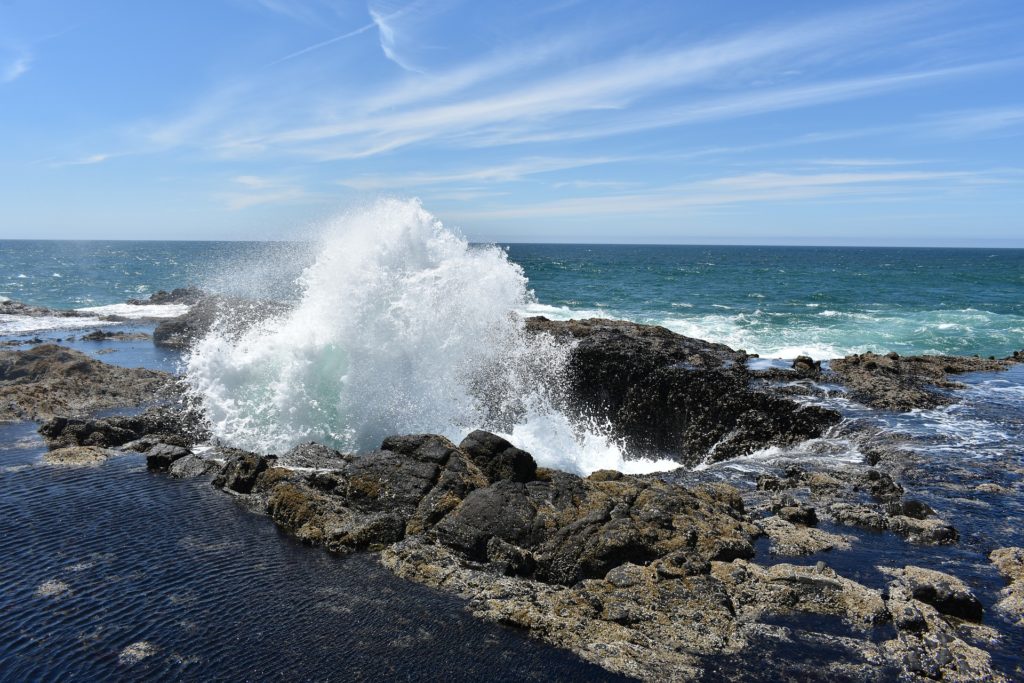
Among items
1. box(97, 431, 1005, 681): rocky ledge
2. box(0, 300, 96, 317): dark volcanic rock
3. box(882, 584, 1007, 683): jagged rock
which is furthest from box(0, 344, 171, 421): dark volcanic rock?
box(0, 300, 96, 317): dark volcanic rock

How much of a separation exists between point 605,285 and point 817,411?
53128 millimetres

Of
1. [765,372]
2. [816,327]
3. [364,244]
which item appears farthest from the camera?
→ [816,327]

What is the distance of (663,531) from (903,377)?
13.1 meters

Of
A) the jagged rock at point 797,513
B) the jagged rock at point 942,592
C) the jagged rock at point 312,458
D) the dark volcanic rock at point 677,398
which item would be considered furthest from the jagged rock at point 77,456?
the jagged rock at point 942,592

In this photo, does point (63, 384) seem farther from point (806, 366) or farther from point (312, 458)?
point (806, 366)

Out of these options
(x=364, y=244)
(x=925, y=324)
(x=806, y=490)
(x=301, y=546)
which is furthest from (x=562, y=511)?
(x=925, y=324)

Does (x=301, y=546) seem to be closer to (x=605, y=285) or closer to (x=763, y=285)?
(x=605, y=285)

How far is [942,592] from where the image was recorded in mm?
7551

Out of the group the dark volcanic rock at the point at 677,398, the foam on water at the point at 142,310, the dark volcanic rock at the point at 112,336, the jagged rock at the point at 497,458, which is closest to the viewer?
the jagged rock at the point at 497,458

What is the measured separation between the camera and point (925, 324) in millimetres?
38312

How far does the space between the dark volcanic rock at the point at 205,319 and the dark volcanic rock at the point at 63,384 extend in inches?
265

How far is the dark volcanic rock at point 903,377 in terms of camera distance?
628 inches

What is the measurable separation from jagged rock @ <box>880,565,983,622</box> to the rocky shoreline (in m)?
Result: 0.02

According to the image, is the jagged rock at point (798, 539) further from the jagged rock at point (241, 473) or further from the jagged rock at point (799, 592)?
the jagged rock at point (241, 473)
